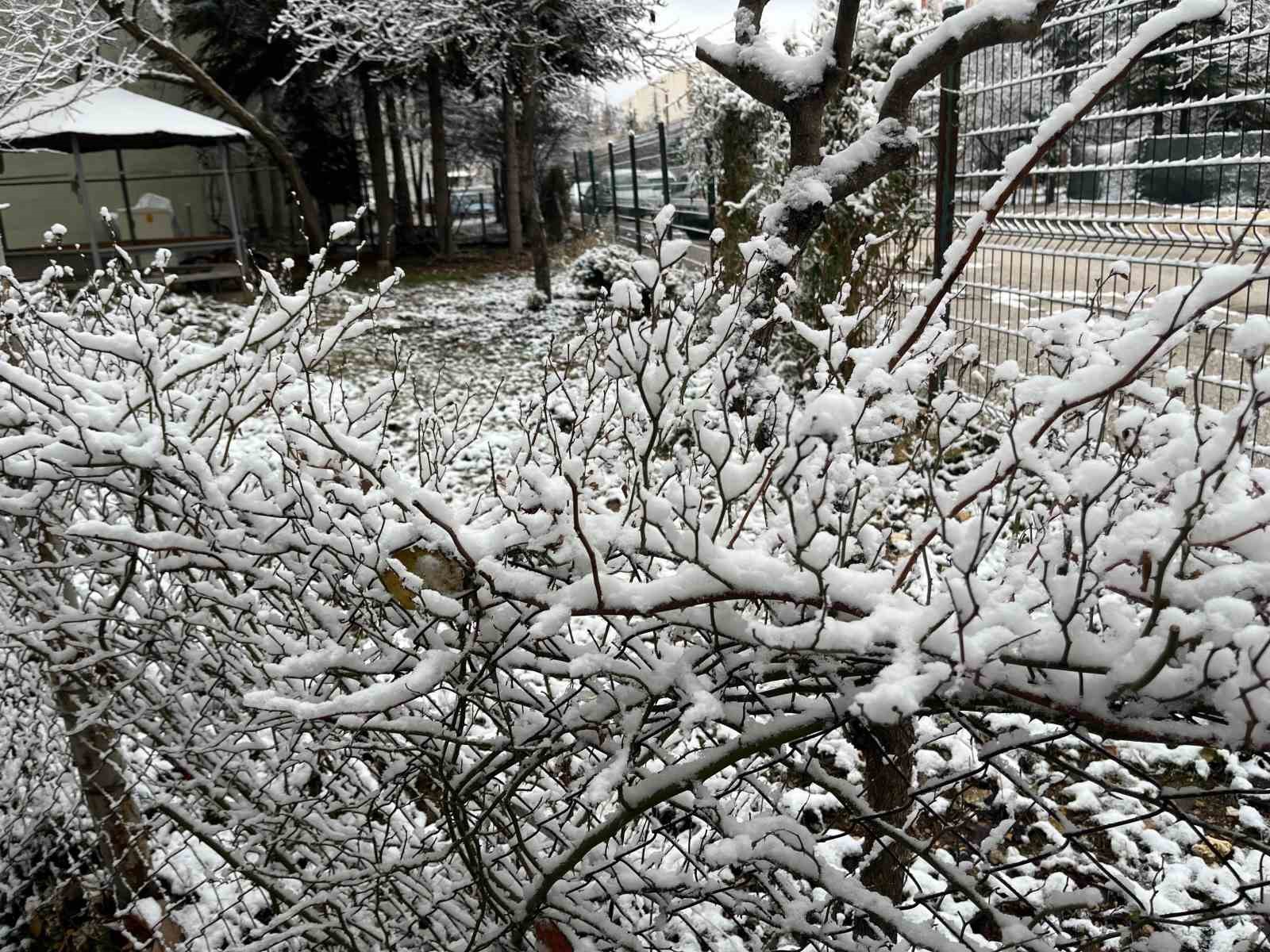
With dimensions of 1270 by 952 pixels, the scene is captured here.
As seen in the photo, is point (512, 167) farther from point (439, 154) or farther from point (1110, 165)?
point (1110, 165)

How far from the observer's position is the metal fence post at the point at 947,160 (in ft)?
18.0

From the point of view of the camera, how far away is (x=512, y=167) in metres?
16.2

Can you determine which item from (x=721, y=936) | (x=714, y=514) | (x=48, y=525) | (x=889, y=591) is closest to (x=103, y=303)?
(x=48, y=525)

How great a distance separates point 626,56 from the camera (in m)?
15.1

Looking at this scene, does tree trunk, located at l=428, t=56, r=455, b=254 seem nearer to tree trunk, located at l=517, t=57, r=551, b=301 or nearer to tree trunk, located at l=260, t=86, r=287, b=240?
tree trunk, located at l=260, t=86, r=287, b=240

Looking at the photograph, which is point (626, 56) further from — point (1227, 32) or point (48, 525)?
point (48, 525)

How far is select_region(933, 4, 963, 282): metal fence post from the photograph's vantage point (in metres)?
5.48

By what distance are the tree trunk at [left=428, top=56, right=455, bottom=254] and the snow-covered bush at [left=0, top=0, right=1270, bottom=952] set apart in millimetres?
15117

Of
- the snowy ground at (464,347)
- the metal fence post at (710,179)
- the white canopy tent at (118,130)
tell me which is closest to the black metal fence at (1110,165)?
the metal fence post at (710,179)

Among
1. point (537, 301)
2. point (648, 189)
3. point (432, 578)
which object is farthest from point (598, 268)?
point (432, 578)

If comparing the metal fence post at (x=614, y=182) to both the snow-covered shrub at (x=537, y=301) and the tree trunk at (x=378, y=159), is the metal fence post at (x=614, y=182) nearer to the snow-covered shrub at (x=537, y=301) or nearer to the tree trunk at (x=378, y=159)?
the tree trunk at (x=378, y=159)

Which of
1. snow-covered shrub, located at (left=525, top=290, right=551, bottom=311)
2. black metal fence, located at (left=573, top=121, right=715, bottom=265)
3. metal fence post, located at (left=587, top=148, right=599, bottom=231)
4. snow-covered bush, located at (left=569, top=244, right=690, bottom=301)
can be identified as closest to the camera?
snow-covered bush, located at (left=569, top=244, right=690, bottom=301)

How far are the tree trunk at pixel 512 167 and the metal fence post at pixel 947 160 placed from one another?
8.82m

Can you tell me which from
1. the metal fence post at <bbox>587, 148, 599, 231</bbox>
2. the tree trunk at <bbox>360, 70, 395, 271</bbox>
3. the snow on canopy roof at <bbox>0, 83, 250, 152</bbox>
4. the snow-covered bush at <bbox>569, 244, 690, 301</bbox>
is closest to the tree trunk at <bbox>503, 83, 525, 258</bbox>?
the metal fence post at <bbox>587, 148, 599, 231</bbox>
